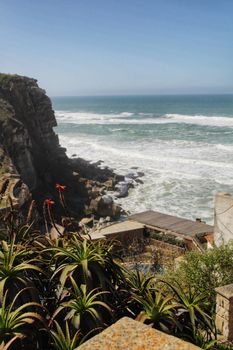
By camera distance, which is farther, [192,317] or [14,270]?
[192,317]

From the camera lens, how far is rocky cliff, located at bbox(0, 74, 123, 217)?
32250 millimetres

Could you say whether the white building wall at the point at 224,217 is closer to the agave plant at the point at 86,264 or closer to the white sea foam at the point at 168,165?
the agave plant at the point at 86,264

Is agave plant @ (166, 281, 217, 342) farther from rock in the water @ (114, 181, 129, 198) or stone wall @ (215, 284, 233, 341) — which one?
rock in the water @ (114, 181, 129, 198)

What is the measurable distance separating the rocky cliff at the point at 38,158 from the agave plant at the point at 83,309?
18157mm

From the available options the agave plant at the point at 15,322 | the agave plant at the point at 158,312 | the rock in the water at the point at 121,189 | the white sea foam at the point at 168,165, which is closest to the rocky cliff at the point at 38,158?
the rock in the water at the point at 121,189

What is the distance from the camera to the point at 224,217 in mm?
14633

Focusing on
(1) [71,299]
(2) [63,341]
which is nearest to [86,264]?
(1) [71,299]

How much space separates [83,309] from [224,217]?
9789mm

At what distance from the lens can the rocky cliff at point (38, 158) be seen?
3225 cm

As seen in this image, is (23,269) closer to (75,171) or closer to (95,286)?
(95,286)

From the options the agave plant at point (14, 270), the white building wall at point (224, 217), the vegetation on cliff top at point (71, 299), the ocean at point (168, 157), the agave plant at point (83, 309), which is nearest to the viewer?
the vegetation on cliff top at point (71, 299)

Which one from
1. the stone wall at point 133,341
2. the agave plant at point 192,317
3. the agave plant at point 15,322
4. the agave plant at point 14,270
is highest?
the stone wall at point 133,341

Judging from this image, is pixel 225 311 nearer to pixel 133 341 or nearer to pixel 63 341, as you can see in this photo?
pixel 63 341

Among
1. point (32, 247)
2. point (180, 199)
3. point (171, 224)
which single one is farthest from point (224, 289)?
point (180, 199)
